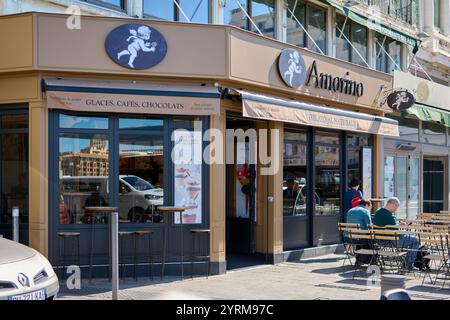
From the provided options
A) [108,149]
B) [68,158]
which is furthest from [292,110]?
[68,158]

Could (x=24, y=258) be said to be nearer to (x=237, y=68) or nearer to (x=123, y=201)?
(x=123, y=201)

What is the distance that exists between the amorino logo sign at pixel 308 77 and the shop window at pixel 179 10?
1.77 metres

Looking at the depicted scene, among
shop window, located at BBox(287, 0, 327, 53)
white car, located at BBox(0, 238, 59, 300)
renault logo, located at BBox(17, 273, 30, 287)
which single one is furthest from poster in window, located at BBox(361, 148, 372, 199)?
renault logo, located at BBox(17, 273, 30, 287)

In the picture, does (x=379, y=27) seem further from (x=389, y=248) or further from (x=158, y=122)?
(x=158, y=122)

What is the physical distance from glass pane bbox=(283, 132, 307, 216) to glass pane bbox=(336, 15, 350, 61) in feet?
11.7

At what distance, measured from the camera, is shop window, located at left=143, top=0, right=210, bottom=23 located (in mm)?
10375

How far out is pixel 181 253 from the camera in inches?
369

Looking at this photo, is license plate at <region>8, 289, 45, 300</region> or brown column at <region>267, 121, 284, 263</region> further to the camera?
brown column at <region>267, 121, 284, 263</region>

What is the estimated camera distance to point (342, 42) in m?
14.6

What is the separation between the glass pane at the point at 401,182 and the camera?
16.8m

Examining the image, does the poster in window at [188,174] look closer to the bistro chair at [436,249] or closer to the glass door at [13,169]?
the glass door at [13,169]

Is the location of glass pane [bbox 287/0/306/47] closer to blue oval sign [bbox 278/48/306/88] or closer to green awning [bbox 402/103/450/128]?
blue oval sign [bbox 278/48/306/88]

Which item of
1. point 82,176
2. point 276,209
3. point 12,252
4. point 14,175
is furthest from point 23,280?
point 276,209

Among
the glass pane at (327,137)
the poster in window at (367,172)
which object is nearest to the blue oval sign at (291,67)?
the glass pane at (327,137)
